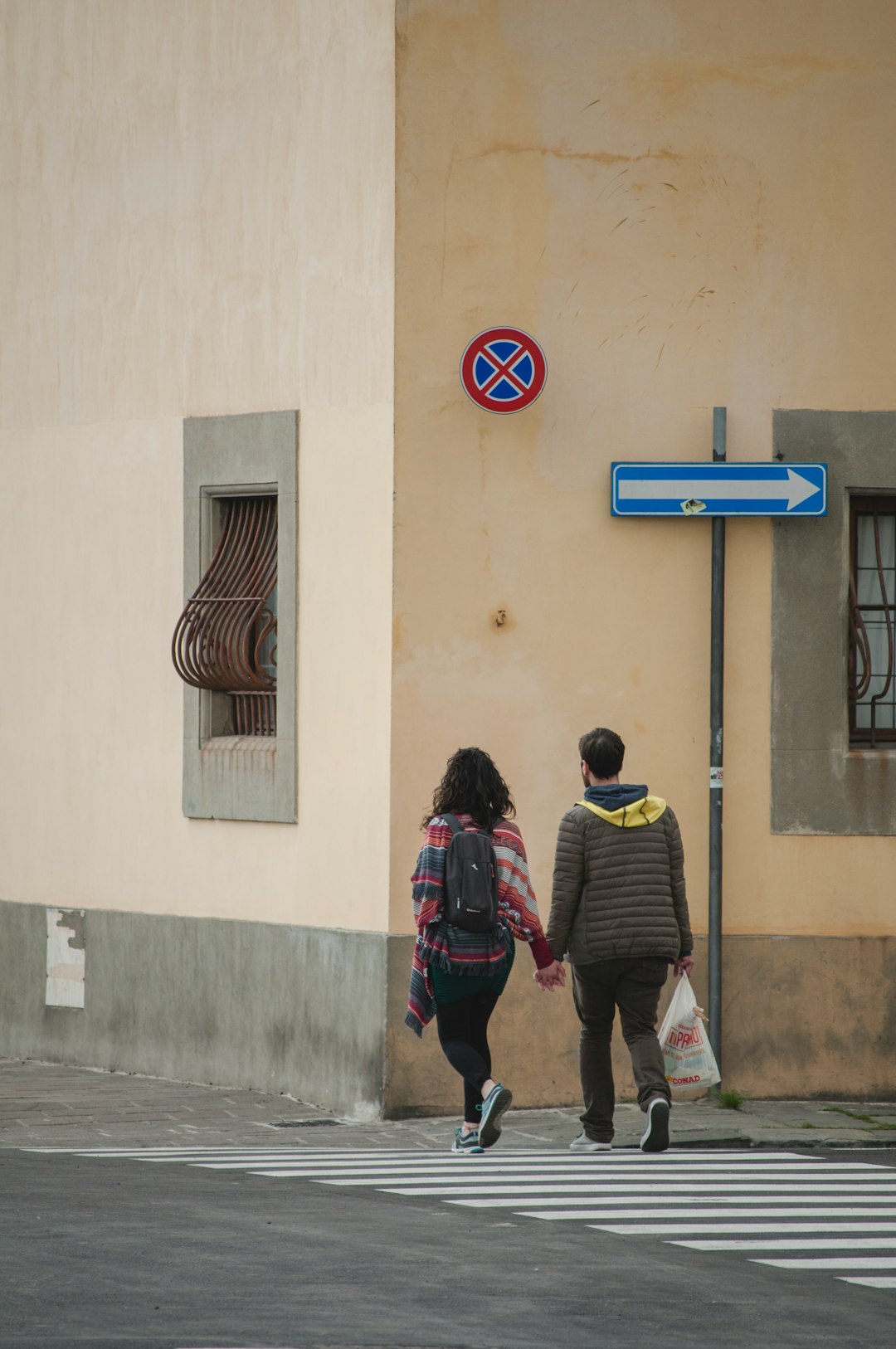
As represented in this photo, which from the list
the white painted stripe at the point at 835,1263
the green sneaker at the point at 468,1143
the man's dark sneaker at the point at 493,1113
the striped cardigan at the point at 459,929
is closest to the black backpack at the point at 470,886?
the striped cardigan at the point at 459,929

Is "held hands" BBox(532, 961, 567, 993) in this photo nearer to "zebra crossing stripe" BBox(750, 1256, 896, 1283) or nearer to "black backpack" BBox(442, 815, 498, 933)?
"black backpack" BBox(442, 815, 498, 933)

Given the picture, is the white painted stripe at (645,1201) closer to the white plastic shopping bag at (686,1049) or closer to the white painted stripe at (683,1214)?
the white painted stripe at (683,1214)

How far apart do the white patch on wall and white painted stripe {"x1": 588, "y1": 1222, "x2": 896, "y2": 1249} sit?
648cm

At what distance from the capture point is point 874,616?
1171 cm

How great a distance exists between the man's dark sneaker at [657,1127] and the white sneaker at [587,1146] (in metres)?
0.20

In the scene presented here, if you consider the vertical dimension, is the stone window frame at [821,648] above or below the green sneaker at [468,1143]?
above

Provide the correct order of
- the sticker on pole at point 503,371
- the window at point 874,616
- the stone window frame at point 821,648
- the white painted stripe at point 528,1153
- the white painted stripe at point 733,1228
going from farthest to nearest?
the window at point 874,616
the stone window frame at point 821,648
the sticker on pole at point 503,371
the white painted stripe at point 528,1153
the white painted stripe at point 733,1228

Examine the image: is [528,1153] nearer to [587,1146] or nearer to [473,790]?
[587,1146]

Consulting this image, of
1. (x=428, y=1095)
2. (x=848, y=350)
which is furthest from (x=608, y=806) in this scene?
(x=848, y=350)

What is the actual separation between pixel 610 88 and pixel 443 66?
897 millimetres

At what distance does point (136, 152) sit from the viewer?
13008 mm

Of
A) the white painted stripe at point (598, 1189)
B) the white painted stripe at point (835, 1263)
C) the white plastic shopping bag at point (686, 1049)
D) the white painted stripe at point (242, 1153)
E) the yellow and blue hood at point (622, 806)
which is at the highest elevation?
the yellow and blue hood at point (622, 806)

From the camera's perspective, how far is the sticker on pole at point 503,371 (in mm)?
11070

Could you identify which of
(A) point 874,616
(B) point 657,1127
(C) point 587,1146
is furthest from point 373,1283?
(A) point 874,616
